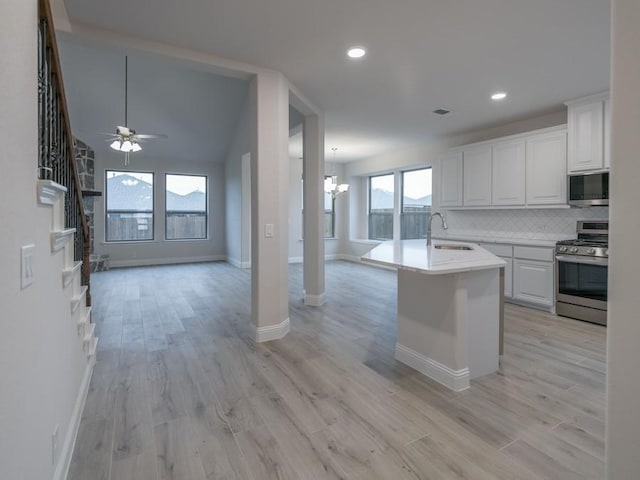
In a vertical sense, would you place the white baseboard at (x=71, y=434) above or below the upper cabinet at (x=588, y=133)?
below

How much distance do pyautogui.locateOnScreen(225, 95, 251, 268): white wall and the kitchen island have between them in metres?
5.55

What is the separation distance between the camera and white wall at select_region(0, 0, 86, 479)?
3.26ft

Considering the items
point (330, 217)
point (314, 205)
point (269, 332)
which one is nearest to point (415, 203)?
point (330, 217)

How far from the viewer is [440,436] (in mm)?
2006

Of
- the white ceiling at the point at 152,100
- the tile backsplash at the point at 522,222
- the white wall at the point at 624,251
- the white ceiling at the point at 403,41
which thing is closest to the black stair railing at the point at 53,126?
the white ceiling at the point at 403,41

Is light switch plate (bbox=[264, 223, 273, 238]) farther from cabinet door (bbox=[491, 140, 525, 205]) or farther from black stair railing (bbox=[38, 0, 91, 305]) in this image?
cabinet door (bbox=[491, 140, 525, 205])

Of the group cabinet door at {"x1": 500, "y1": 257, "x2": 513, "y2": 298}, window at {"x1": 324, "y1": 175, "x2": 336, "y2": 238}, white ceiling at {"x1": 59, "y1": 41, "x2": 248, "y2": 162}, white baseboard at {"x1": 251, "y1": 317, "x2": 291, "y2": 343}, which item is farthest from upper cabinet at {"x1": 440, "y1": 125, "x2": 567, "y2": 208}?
white ceiling at {"x1": 59, "y1": 41, "x2": 248, "y2": 162}

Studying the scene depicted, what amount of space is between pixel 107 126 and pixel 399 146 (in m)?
6.06

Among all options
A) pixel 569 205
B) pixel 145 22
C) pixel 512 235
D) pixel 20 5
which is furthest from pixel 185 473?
pixel 512 235

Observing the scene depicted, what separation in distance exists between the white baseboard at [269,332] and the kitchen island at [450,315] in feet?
4.15

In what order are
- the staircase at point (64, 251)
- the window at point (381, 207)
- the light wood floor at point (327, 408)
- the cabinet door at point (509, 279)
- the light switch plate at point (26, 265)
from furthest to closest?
the window at point (381, 207) < the cabinet door at point (509, 279) < the light wood floor at point (327, 408) < the staircase at point (64, 251) < the light switch plate at point (26, 265)

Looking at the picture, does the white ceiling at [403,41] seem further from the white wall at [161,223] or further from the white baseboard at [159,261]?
the white baseboard at [159,261]

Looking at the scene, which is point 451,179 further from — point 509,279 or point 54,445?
point 54,445

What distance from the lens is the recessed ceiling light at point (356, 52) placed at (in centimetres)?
311
